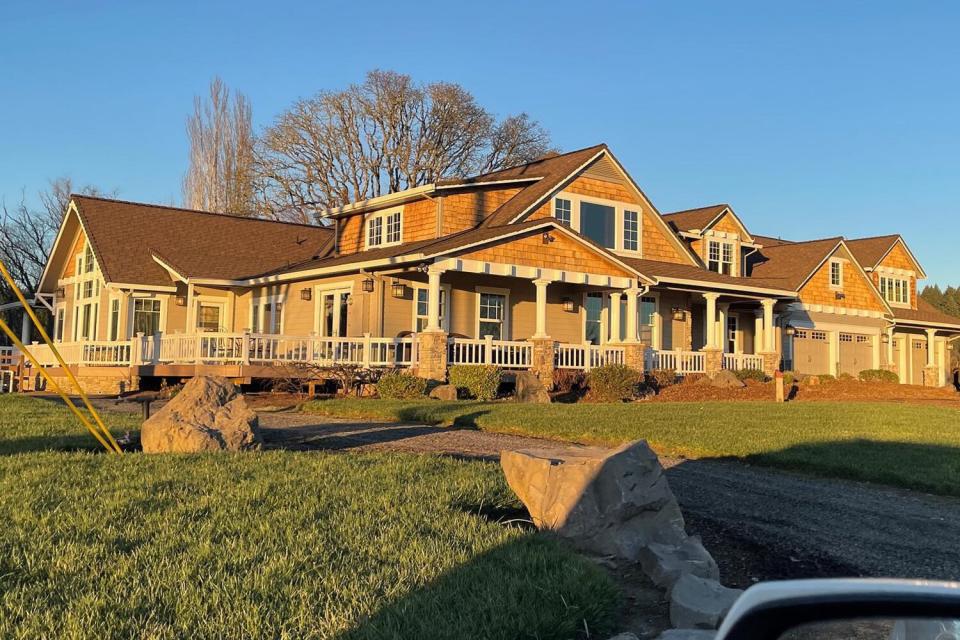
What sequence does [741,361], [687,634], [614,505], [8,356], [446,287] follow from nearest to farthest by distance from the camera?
[687,634]
[614,505]
[446,287]
[741,361]
[8,356]

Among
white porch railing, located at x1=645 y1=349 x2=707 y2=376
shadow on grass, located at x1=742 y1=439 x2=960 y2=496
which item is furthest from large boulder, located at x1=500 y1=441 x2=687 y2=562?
white porch railing, located at x1=645 y1=349 x2=707 y2=376

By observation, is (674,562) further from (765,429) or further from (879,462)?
(765,429)

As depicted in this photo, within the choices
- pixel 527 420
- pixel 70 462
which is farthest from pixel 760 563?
pixel 527 420

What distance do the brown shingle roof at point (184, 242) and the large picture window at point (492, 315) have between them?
736 centimetres

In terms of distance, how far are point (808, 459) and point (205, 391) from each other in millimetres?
6924

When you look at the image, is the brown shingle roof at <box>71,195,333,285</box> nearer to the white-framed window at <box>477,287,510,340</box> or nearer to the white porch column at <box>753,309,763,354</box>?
the white-framed window at <box>477,287,510,340</box>

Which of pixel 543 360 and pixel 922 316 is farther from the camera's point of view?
pixel 922 316

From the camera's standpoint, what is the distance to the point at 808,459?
30.8 feet

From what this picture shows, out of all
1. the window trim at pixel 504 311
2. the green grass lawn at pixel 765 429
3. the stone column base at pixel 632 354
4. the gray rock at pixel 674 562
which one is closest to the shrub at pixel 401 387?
the green grass lawn at pixel 765 429

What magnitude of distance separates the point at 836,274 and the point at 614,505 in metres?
31.6

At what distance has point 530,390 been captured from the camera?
18984mm

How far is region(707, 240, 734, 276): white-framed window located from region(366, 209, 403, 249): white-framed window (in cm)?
1183

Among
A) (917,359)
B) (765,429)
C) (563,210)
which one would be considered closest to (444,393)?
(765,429)

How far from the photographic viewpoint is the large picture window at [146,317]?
2575cm
